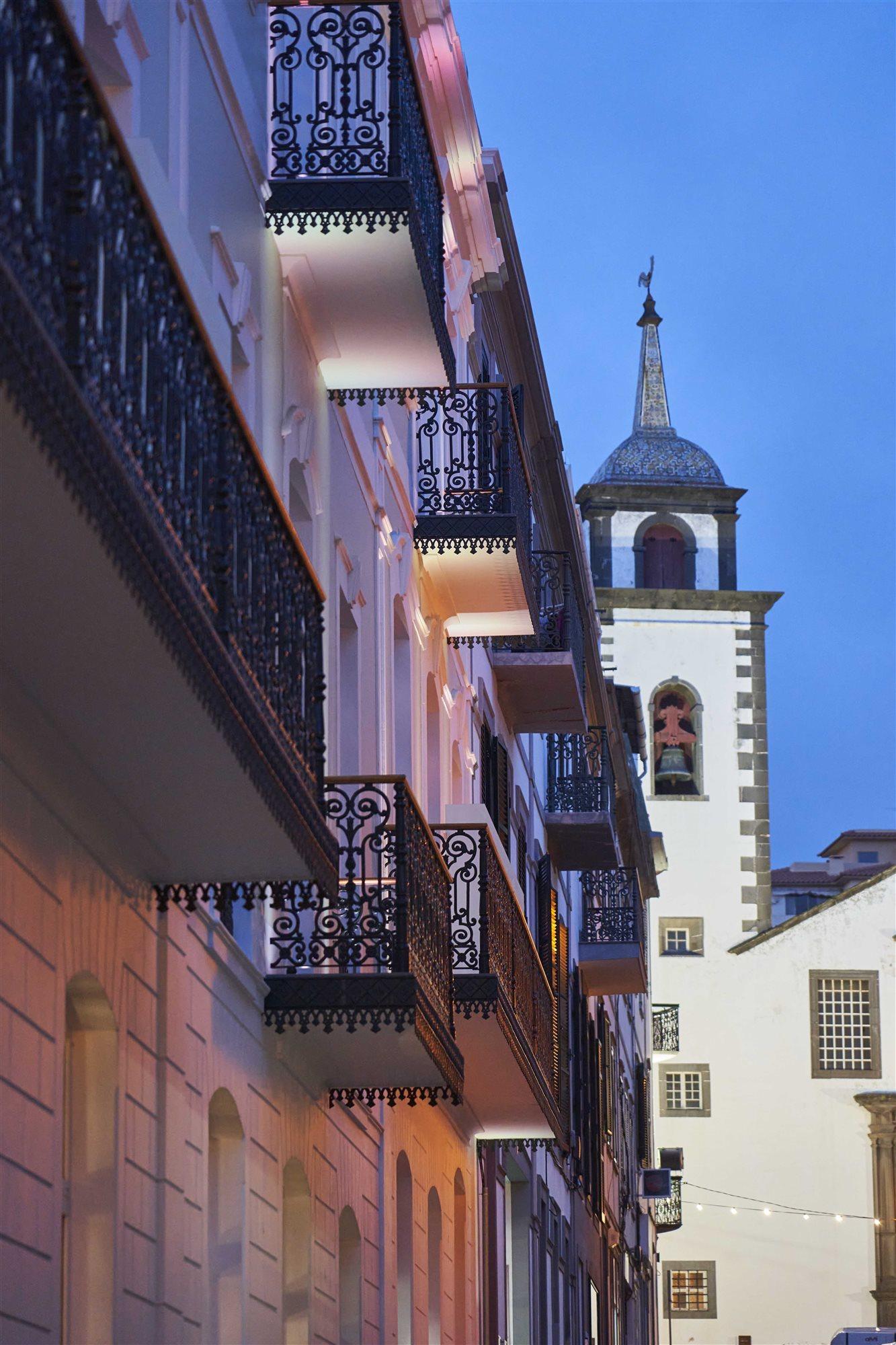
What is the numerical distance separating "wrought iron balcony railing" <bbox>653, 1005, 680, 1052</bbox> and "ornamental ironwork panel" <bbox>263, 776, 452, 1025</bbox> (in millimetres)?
42063

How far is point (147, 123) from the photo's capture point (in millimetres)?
10828

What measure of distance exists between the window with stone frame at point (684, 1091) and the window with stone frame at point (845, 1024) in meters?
2.47

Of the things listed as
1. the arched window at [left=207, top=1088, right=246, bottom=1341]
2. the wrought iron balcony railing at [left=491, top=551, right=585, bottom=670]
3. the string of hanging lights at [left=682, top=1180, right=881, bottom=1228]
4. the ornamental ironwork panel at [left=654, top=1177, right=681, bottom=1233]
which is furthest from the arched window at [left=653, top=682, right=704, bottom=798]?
the arched window at [left=207, top=1088, right=246, bottom=1341]

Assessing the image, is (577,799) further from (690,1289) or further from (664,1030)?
(690,1289)

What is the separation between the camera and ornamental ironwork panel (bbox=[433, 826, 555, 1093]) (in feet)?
54.7

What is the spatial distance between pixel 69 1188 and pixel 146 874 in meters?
1.34

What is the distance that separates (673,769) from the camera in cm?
6481

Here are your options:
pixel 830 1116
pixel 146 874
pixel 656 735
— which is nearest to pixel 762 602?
pixel 656 735

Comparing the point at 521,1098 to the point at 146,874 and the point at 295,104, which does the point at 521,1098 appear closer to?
the point at 295,104

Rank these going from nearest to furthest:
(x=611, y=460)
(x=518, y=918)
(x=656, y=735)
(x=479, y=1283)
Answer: (x=518, y=918)
(x=479, y=1283)
(x=656, y=735)
(x=611, y=460)

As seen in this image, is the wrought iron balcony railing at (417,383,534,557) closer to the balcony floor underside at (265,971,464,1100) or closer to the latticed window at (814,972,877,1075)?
the balcony floor underside at (265,971,464,1100)

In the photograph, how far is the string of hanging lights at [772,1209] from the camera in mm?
58688

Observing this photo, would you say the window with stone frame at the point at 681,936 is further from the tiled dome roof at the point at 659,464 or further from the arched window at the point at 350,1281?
the arched window at the point at 350,1281

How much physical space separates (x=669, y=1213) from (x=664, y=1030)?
13.9ft
